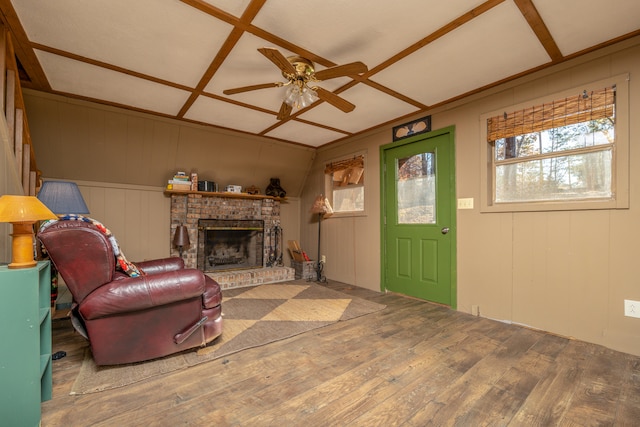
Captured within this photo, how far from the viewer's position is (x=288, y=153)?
503 centimetres

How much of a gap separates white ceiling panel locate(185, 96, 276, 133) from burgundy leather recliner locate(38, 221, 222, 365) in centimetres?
206

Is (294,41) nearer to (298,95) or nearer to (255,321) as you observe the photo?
(298,95)

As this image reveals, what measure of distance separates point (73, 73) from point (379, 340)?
3.68 meters

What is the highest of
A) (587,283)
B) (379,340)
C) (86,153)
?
(86,153)

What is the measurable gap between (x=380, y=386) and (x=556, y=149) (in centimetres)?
257

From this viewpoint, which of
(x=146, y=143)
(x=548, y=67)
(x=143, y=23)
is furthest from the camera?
(x=146, y=143)

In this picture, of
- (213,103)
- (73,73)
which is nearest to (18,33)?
(73,73)

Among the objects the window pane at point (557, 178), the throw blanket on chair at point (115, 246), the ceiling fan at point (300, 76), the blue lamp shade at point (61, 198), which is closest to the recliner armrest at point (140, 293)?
the throw blanket on chair at point (115, 246)

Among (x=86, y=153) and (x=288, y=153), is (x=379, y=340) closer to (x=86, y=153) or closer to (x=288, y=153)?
(x=288, y=153)

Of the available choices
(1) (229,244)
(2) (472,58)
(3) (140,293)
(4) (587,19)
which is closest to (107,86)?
(3) (140,293)

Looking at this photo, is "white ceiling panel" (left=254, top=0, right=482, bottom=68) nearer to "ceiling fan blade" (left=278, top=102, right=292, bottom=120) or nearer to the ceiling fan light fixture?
the ceiling fan light fixture

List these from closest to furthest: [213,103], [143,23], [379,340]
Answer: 1. [143,23]
2. [379,340]
3. [213,103]

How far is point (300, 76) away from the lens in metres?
2.26

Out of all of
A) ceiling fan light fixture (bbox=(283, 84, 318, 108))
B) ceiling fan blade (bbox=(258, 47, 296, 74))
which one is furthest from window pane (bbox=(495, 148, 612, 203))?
ceiling fan blade (bbox=(258, 47, 296, 74))
